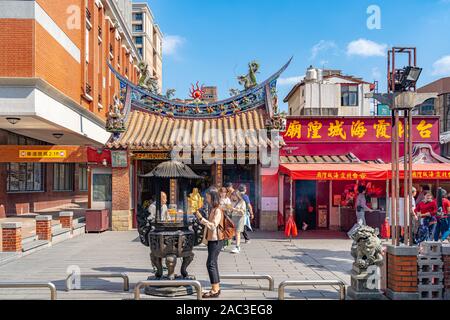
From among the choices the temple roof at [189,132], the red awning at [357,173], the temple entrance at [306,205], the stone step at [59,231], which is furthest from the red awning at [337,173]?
the stone step at [59,231]

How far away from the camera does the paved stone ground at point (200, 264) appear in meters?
7.44

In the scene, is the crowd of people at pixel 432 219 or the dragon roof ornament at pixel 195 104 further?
the dragon roof ornament at pixel 195 104

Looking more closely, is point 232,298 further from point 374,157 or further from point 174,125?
point 374,157

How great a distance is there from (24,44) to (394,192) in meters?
14.0

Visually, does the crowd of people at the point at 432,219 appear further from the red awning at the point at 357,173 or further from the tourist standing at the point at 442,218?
the red awning at the point at 357,173

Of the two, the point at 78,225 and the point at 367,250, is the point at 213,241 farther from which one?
the point at 78,225

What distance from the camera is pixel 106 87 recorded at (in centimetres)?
3005

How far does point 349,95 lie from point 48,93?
20.3 meters

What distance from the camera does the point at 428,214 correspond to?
Result: 464 inches

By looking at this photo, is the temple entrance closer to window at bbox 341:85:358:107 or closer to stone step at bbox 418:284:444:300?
stone step at bbox 418:284:444:300

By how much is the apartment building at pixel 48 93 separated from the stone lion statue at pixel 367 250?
12.4 m

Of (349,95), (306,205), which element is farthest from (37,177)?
(349,95)

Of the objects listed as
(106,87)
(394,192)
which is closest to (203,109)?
(394,192)

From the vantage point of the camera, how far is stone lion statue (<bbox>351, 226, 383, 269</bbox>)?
6832 mm
